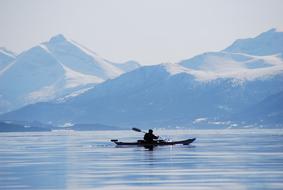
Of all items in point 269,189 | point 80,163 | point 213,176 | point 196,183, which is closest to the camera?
point 269,189

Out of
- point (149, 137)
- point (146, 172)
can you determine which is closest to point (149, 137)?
point (149, 137)

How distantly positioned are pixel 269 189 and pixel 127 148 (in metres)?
87.4

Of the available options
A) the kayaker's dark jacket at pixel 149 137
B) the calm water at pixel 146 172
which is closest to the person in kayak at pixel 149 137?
the kayaker's dark jacket at pixel 149 137

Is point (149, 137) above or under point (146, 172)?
above

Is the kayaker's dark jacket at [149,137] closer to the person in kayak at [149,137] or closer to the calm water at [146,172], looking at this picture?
the person in kayak at [149,137]

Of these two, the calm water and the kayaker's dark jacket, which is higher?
the kayaker's dark jacket

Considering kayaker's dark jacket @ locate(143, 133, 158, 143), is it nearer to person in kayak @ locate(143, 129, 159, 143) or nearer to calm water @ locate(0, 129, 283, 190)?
person in kayak @ locate(143, 129, 159, 143)

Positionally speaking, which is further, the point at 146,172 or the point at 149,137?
the point at 149,137

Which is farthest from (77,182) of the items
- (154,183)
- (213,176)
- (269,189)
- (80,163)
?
(80,163)

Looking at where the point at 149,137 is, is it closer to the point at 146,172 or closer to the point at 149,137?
the point at 149,137

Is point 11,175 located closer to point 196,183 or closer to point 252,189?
point 196,183

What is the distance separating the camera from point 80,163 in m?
110

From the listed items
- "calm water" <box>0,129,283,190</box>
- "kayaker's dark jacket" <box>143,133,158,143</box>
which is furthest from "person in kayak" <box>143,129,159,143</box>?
"calm water" <box>0,129,283,190</box>

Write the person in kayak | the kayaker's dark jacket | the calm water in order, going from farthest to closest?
the kayaker's dark jacket, the person in kayak, the calm water
